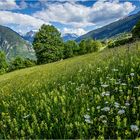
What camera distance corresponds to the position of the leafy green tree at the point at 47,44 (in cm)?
8900

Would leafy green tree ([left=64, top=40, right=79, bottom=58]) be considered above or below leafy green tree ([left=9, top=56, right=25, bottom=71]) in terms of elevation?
above

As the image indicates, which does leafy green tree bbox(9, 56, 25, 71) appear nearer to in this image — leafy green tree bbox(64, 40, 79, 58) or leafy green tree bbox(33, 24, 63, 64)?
leafy green tree bbox(64, 40, 79, 58)

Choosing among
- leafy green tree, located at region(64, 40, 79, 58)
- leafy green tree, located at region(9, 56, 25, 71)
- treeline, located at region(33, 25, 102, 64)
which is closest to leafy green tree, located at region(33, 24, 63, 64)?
treeline, located at region(33, 25, 102, 64)

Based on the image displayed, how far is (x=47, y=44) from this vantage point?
295 ft

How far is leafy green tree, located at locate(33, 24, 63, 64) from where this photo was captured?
89000 millimetres

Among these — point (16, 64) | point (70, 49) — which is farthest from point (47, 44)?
point (16, 64)

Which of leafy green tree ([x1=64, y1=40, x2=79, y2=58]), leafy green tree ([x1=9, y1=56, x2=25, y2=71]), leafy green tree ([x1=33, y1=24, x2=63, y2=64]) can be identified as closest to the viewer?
leafy green tree ([x1=33, y1=24, x2=63, y2=64])

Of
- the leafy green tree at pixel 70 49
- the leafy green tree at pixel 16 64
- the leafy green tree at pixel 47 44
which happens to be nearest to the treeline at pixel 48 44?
the leafy green tree at pixel 47 44

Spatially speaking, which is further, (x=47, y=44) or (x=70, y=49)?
(x=70, y=49)

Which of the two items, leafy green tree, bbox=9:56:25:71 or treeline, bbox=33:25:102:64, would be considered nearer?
treeline, bbox=33:25:102:64

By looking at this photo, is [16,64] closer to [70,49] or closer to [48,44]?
[70,49]

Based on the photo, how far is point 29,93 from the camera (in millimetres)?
8445

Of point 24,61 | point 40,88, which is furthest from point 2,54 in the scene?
point 40,88

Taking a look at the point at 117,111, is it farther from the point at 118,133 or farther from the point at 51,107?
the point at 51,107
